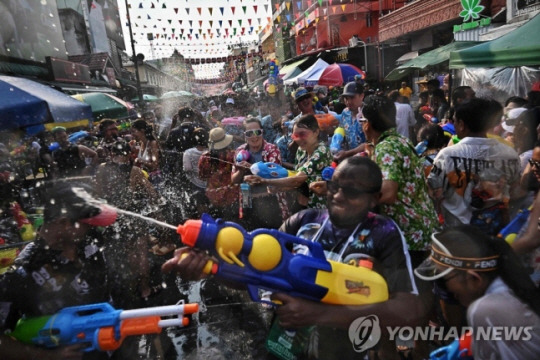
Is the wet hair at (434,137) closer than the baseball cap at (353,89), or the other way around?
the wet hair at (434,137)

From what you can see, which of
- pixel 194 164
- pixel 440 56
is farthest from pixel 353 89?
pixel 440 56

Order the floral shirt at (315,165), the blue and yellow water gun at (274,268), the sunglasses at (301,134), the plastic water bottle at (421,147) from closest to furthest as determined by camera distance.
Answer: the blue and yellow water gun at (274,268), the floral shirt at (315,165), the sunglasses at (301,134), the plastic water bottle at (421,147)

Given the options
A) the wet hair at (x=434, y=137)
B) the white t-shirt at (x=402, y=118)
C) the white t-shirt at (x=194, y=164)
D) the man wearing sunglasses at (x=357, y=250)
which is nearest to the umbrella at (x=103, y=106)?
the white t-shirt at (x=194, y=164)

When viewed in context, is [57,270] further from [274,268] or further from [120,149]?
[120,149]

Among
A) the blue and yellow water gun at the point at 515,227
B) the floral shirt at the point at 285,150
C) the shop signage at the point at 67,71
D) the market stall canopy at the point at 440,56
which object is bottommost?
the blue and yellow water gun at the point at 515,227

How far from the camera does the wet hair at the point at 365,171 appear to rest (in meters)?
1.90

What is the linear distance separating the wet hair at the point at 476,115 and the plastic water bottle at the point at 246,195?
2.60m

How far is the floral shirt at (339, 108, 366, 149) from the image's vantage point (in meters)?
5.82

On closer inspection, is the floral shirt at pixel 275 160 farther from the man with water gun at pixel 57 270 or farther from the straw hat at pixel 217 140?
the man with water gun at pixel 57 270

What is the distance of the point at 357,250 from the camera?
6.04ft

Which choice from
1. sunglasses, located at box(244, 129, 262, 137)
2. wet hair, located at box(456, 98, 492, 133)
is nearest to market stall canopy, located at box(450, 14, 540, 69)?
wet hair, located at box(456, 98, 492, 133)

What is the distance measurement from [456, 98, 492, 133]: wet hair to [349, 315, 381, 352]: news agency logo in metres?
1.98

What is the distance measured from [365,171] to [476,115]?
5.22ft

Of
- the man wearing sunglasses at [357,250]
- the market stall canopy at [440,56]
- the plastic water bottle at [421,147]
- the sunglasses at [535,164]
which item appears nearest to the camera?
the man wearing sunglasses at [357,250]
